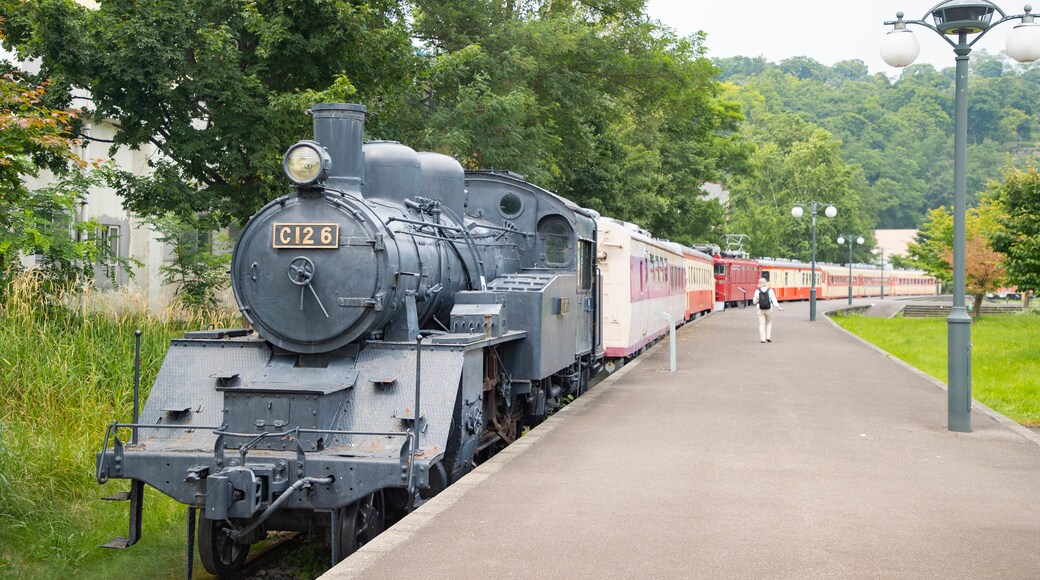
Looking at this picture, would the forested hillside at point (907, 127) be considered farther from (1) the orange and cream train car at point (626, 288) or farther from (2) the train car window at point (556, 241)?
(2) the train car window at point (556, 241)

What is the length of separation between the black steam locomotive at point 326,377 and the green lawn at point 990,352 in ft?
27.8

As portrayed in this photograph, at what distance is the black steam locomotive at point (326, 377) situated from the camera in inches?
235

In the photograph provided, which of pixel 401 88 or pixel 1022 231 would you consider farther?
pixel 1022 231

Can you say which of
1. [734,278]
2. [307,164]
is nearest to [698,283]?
[734,278]

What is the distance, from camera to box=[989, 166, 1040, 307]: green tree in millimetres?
18891

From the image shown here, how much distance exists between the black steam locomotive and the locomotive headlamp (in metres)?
0.01

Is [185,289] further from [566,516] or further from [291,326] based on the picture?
[566,516]

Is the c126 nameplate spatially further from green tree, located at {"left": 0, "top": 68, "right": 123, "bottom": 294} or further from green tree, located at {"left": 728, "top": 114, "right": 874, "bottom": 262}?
green tree, located at {"left": 728, "top": 114, "right": 874, "bottom": 262}

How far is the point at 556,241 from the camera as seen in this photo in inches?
431

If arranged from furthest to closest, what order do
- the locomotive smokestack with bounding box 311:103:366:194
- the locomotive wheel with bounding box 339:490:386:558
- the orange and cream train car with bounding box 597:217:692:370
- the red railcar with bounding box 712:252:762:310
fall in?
the red railcar with bounding box 712:252:762:310
the orange and cream train car with bounding box 597:217:692:370
the locomotive smokestack with bounding box 311:103:366:194
the locomotive wheel with bounding box 339:490:386:558

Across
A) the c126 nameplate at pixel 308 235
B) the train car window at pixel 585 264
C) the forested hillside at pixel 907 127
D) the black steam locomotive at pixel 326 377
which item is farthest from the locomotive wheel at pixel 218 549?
the forested hillside at pixel 907 127

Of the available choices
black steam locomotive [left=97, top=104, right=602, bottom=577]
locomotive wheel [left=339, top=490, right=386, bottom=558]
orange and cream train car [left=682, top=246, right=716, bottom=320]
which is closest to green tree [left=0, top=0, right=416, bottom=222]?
black steam locomotive [left=97, top=104, right=602, bottom=577]

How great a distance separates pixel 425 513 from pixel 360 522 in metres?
0.51

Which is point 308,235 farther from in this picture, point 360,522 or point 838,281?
point 838,281
